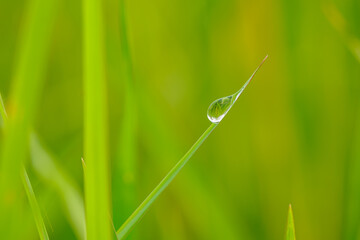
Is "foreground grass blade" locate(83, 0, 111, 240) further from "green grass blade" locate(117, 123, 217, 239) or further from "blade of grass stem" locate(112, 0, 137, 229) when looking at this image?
"blade of grass stem" locate(112, 0, 137, 229)

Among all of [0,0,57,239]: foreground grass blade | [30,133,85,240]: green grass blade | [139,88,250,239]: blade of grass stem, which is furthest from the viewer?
[139,88,250,239]: blade of grass stem

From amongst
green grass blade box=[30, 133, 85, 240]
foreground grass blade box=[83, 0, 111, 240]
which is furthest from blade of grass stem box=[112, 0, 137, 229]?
foreground grass blade box=[83, 0, 111, 240]

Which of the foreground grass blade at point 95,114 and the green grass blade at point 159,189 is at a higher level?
the foreground grass blade at point 95,114

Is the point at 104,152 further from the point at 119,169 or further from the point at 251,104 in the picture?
the point at 251,104

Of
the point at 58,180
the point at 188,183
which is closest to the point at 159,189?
the point at 58,180

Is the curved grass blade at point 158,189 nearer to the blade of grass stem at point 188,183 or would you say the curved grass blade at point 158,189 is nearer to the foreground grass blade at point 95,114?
the foreground grass blade at point 95,114

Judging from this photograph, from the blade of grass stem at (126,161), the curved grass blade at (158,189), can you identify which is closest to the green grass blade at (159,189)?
the curved grass blade at (158,189)

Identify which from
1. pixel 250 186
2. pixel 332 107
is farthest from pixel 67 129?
pixel 332 107
